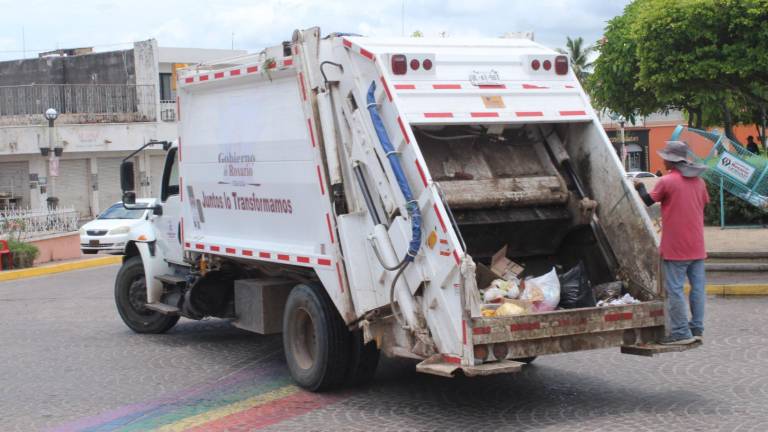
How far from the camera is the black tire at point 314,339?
836cm

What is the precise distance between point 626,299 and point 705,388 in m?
1.03

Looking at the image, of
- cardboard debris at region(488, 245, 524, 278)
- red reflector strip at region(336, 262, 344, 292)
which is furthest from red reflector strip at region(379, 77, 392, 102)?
cardboard debris at region(488, 245, 524, 278)

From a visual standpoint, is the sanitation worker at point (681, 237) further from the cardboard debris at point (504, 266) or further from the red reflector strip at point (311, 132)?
the red reflector strip at point (311, 132)

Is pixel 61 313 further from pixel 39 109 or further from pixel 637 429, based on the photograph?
pixel 39 109

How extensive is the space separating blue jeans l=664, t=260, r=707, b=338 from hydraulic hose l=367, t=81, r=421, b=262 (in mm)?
1956

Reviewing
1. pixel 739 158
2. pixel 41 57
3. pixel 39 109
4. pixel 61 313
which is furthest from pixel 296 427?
pixel 41 57

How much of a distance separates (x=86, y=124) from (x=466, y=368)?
36.8m

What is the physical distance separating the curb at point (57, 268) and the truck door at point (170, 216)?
961cm

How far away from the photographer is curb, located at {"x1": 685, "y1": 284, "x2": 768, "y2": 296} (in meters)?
13.2

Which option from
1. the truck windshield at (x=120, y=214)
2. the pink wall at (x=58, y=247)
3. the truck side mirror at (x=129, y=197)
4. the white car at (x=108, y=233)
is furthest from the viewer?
the truck windshield at (x=120, y=214)

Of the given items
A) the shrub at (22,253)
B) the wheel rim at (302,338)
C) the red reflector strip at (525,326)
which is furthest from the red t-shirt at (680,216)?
the shrub at (22,253)

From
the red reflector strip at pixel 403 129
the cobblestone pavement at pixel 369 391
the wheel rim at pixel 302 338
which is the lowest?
the cobblestone pavement at pixel 369 391

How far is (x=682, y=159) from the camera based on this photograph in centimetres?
804

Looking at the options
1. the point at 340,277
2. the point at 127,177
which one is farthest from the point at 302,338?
the point at 127,177
